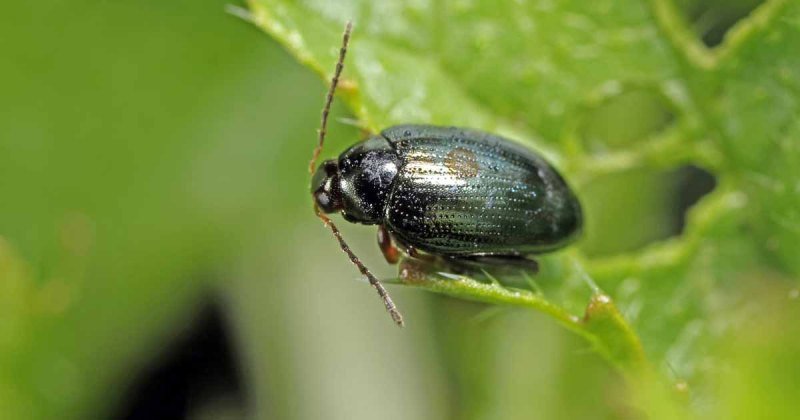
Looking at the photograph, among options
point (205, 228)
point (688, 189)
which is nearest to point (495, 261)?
point (688, 189)

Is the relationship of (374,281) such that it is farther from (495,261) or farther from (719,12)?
(719,12)

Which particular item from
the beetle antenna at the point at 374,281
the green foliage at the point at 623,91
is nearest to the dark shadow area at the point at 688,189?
the green foliage at the point at 623,91

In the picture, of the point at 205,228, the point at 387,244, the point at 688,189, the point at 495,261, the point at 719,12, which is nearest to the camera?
the point at 495,261

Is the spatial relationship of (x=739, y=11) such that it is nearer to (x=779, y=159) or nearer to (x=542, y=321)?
(x=779, y=159)

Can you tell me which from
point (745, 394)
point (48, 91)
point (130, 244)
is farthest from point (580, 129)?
point (48, 91)

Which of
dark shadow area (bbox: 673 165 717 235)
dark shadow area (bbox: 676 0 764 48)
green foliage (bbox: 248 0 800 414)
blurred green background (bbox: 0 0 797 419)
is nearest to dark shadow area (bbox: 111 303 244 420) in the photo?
blurred green background (bbox: 0 0 797 419)

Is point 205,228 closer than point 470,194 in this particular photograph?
No
